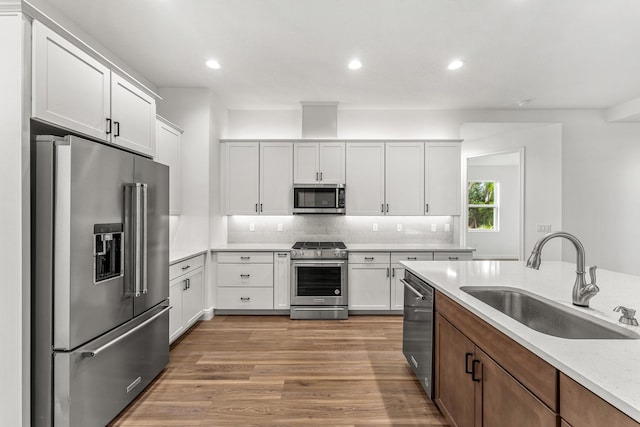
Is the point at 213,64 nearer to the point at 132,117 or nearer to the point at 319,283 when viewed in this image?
the point at 132,117

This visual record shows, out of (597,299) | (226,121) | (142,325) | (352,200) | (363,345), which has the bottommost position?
(363,345)

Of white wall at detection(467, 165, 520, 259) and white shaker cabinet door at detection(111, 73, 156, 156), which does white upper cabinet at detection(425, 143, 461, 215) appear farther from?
white wall at detection(467, 165, 520, 259)

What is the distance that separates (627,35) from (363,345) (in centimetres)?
376

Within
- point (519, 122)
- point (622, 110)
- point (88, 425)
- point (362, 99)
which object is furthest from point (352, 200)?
point (622, 110)

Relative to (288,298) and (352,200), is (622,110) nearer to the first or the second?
(352,200)

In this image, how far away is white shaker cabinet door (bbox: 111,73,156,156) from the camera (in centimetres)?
223

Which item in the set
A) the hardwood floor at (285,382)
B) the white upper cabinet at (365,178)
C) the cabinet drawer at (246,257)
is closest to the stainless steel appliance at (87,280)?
the hardwood floor at (285,382)

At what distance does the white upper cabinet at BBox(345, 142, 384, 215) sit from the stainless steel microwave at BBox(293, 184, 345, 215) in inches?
7.5

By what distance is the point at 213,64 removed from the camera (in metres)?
3.36

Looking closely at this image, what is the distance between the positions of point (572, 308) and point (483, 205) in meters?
7.92

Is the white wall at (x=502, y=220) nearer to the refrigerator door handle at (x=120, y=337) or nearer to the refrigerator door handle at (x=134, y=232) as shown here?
the refrigerator door handle at (x=120, y=337)

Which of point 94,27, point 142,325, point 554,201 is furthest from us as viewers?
point 554,201

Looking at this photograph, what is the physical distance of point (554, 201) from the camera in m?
4.86

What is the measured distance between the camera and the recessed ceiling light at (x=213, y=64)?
329cm
